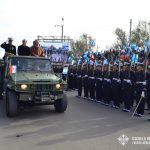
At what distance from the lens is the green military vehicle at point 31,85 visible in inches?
Result: 362

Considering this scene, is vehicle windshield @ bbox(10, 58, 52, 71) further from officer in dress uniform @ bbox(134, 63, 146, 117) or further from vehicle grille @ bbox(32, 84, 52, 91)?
officer in dress uniform @ bbox(134, 63, 146, 117)

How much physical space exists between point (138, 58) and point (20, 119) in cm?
681

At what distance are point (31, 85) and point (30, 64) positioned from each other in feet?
5.46

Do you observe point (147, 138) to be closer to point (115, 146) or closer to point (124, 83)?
point (115, 146)

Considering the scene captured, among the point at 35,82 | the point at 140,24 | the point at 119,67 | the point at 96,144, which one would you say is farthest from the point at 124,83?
the point at 140,24

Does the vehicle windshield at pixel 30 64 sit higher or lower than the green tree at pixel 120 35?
lower

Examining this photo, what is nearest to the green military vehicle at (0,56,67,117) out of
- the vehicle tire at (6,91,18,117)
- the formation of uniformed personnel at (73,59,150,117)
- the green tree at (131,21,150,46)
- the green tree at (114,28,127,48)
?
the vehicle tire at (6,91,18,117)

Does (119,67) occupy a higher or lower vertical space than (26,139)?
higher

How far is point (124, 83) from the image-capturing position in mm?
10883

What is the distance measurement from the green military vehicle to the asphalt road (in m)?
0.45

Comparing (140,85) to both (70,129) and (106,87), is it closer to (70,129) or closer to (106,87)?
(106,87)

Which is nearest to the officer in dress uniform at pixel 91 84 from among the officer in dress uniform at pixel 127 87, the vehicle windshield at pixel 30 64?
the officer in dress uniform at pixel 127 87

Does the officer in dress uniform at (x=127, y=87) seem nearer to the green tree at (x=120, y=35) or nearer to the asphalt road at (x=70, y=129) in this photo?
the asphalt road at (x=70, y=129)

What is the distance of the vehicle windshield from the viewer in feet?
34.9
